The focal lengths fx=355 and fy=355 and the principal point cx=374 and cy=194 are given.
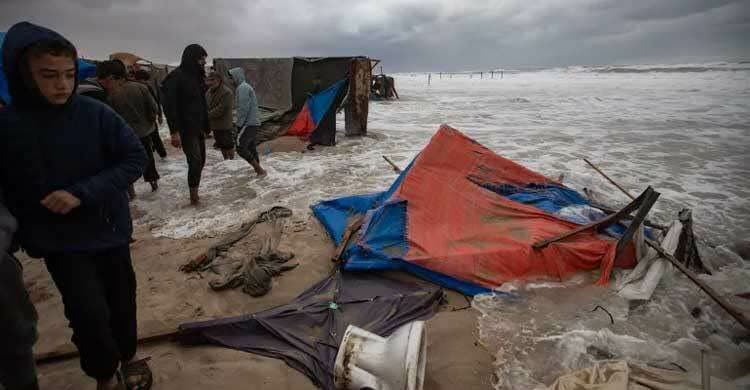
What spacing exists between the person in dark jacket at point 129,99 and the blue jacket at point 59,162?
3.44 m

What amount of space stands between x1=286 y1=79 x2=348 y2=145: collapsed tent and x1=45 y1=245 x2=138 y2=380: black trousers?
7403 millimetres

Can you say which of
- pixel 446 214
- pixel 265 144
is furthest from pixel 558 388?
pixel 265 144

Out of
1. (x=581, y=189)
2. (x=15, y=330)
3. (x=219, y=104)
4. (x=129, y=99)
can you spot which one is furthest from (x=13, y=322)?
(x=581, y=189)

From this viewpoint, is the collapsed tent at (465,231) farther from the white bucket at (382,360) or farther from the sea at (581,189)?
the white bucket at (382,360)

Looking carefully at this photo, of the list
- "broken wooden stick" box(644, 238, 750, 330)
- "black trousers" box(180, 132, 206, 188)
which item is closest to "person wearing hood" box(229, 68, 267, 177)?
"black trousers" box(180, 132, 206, 188)

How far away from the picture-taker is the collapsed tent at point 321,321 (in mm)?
2324

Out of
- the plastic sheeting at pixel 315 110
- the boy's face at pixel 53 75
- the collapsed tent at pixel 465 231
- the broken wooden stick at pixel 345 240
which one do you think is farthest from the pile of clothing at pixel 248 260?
the plastic sheeting at pixel 315 110

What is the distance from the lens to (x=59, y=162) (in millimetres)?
1482

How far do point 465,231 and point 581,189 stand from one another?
2.85 metres

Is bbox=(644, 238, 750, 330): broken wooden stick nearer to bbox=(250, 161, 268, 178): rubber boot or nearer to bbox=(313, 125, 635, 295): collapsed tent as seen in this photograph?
bbox=(313, 125, 635, 295): collapsed tent

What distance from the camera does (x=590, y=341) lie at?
7.77 ft

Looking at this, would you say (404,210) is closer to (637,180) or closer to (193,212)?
(193,212)

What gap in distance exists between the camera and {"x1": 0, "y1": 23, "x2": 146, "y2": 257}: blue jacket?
1.39 meters

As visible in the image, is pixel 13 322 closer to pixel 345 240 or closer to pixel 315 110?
pixel 345 240
